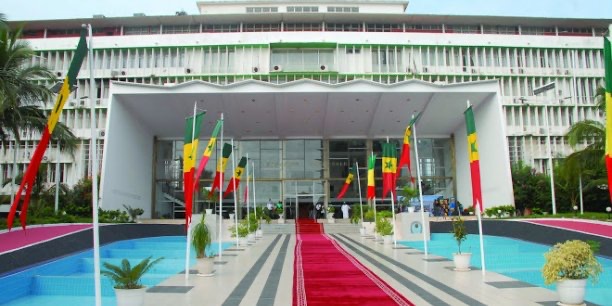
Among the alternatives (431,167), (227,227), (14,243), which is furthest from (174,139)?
(14,243)

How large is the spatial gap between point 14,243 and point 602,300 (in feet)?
40.5

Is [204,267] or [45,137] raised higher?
[45,137]

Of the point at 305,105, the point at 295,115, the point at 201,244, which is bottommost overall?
the point at 201,244

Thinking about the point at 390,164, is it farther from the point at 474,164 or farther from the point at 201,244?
the point at 201,244

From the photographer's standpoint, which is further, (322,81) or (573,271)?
(322,81)

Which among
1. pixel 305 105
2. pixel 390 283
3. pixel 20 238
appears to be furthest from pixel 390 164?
pixel 305 105

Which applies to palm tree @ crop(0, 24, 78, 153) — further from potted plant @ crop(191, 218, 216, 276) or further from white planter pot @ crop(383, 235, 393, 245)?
white planter pot @ crop(383, 235, 393, 245)

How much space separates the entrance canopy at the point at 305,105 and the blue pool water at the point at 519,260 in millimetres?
9717

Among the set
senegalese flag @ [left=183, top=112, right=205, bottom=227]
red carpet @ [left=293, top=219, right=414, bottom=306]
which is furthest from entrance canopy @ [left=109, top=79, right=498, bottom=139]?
senegalese flag @ [left=183, top=112, right=205, bottom=227]

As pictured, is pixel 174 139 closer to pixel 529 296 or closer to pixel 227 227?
pixel 227 227

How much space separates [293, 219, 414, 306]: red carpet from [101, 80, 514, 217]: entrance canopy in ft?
51.6

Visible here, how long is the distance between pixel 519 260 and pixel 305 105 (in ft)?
61.0

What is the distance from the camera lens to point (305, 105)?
29.4 meters

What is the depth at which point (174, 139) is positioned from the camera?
35.5m
